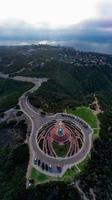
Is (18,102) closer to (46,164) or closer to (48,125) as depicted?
(48,125)

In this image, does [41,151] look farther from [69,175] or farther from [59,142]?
[69,175]

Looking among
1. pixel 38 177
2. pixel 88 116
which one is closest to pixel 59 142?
pixel 38 177

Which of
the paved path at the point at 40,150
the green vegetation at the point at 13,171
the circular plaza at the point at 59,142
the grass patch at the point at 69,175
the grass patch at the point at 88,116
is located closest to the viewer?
the green vegetation at the point at 13,171

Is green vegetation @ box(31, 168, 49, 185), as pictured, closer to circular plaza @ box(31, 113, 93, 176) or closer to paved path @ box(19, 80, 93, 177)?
circular plaza @ box(31, 113, 93, 176)

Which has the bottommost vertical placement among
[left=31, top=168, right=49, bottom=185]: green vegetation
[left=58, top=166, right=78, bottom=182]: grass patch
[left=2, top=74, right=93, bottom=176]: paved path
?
[left=31, top=168, right=49, bottom=185]: green vegetation

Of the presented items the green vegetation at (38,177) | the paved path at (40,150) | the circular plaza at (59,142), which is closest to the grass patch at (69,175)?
the circular plaza at (59,142)

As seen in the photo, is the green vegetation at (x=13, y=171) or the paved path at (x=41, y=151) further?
the paved path at (x=41, y=151)

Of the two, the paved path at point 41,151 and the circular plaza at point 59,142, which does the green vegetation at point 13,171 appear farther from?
the circular plaza at point 59,142

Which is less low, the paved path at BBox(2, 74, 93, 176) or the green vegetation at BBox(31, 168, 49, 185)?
the paved path at BBox(2, 74, 93, 176)

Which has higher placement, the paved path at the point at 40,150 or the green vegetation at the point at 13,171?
the paved path at the point at 40,150

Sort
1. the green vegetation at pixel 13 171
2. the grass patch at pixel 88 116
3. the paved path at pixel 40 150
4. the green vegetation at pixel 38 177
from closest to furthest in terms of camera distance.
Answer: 1. the green vegetation at pixel 13 171
2. the green vegetation at pixel 38 177
3. the paved path at pixel 40 150
4. the grass patch at pixel 88 116

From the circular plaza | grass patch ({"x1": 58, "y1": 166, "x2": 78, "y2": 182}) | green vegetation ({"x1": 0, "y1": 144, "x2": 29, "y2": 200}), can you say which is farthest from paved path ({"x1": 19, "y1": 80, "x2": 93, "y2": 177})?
green vegetation ({"x1": 0, "y1": 144, "x2": 29, "y2": 200})
